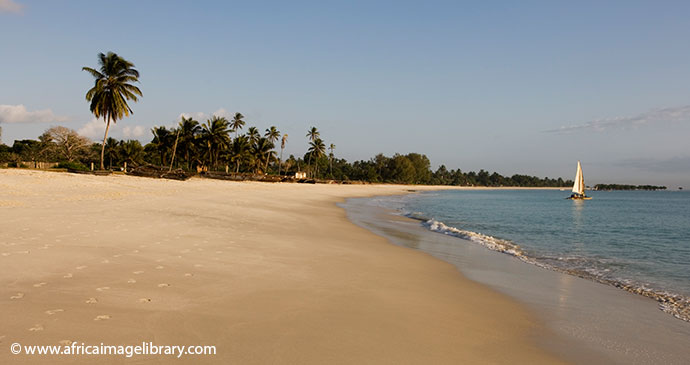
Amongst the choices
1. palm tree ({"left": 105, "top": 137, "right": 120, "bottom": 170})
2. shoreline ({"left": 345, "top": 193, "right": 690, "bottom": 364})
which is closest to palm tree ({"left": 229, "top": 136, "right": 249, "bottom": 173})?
palm tree ({"left": 105, "top": 137, "right": 120, "bottom": 170})

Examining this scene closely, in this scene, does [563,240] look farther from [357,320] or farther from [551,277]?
[357,320]

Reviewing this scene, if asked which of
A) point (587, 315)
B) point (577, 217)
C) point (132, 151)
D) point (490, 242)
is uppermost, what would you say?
point (132, 151)

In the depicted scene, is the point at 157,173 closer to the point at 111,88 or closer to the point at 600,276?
the point at 111,88

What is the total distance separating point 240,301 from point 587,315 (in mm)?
5856

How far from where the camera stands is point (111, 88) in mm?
45062

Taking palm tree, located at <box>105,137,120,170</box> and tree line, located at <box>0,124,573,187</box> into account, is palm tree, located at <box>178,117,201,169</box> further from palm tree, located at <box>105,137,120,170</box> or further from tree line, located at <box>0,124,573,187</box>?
palm tree, located at <box>105,137,120,170</box>

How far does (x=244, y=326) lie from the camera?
4.52 m

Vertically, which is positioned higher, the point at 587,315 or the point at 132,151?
the point at 132,151

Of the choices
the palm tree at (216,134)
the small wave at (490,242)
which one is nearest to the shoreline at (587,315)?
the small wave at (490,242)

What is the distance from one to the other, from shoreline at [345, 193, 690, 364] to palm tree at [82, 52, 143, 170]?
47.5m

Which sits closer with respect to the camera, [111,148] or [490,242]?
[490,242]

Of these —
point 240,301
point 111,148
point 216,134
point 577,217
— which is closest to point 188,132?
point 216,134

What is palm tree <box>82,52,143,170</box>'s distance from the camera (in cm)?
4431

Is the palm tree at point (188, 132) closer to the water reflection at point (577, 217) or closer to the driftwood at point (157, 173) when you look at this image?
Result: the driftwood at point (157, 173)
